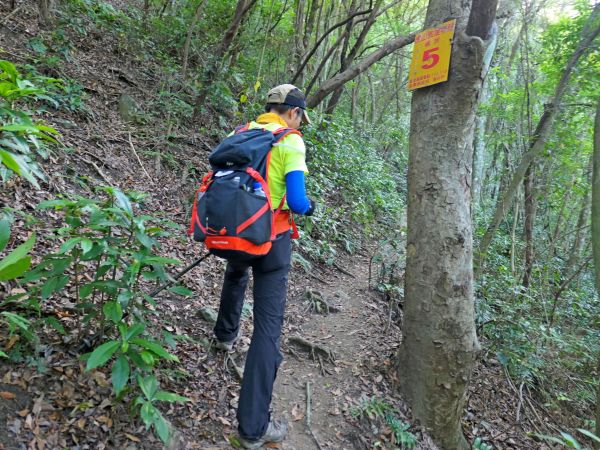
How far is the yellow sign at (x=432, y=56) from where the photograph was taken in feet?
10.7

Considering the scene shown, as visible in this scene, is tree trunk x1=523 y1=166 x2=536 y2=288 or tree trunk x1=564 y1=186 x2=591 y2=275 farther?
tree trunk x1=564 y1=186 x2=591 y2=275

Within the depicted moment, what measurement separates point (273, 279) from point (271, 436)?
1.13m

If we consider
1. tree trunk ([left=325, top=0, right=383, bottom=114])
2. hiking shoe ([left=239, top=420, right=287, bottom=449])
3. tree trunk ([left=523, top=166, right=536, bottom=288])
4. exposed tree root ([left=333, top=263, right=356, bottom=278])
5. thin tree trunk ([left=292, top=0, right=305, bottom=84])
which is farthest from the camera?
thin tree trunk ([left=292, top=0, right=305, bottom=84])

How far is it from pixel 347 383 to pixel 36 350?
2618 mm

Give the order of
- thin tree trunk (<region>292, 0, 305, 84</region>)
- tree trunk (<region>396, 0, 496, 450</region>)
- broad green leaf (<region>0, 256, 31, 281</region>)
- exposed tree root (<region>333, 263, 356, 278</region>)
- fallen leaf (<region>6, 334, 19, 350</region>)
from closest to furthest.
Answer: broad green leaf (<region>0, 256, 31, 281</region>)
fallen leaf (<region>6, 334, 19, 350</region>)
tree trunk (<region>396, 0, 496, 450</region>)
exposed tree root (<region>333, 263, 356, 278</region>)
thin tree trunk (<region>292, 0, 305, 84</region>)

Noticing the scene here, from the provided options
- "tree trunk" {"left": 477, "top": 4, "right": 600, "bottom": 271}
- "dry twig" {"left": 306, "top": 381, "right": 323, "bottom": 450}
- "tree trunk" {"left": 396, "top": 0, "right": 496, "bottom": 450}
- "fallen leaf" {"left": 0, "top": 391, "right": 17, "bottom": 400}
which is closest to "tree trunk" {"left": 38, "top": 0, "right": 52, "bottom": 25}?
"tree trunk" {"left": 396, "top": 0, "right": 496, "bottom": 450}

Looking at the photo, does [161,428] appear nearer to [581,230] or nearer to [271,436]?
[271,436]

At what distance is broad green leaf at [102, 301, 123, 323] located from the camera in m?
2.27

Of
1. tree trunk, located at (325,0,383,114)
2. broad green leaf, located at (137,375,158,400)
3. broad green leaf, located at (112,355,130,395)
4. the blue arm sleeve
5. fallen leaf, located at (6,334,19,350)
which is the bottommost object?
broad green leaf, located at (137,375,158,400)

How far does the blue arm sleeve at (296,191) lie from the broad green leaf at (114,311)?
122cm

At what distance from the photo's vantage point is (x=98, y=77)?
291 inches

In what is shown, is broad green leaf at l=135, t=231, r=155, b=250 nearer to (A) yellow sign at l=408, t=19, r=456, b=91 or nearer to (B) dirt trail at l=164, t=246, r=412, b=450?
(B) dirt trail at l=164, t=246, r=412, b=450

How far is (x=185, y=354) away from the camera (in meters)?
3.41

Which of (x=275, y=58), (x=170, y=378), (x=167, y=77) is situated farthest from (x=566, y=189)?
(x=170, y=378)
